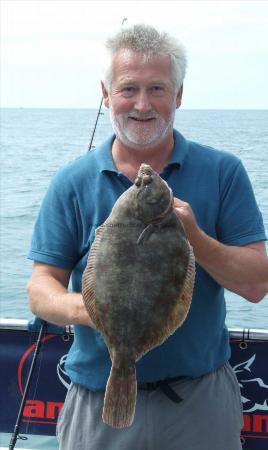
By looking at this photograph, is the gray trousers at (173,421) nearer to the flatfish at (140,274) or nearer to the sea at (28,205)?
the flatfish at (140,274)

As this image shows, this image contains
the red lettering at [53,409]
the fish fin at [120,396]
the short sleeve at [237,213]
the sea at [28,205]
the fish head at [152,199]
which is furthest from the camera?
the sea at [28,205]

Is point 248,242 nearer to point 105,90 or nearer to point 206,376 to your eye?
point 206,376

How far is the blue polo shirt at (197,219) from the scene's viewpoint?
3268 mm

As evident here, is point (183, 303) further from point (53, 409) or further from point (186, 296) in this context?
point (53, 409)

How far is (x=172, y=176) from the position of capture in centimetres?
334

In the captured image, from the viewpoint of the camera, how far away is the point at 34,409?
445cm

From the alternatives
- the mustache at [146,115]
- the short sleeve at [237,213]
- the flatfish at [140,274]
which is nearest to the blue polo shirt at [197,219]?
the short sleeve at [237,213]

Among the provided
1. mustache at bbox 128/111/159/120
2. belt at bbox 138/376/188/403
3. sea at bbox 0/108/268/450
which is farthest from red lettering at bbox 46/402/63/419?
mustache at bbox 128/111/159/120

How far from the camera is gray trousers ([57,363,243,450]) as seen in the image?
3.29 m

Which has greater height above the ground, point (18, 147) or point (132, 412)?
point (18, 147)

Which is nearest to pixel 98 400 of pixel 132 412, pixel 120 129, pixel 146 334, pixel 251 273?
pixel 132 412

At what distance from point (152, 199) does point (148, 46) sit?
83 centimetres

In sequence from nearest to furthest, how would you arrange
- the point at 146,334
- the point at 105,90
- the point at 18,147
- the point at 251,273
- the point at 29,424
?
the point at 146,334
the point at 251,273
the point at 105,90
the point at 29,424
the point at 18,147

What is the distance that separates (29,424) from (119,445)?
1317 millimetres
